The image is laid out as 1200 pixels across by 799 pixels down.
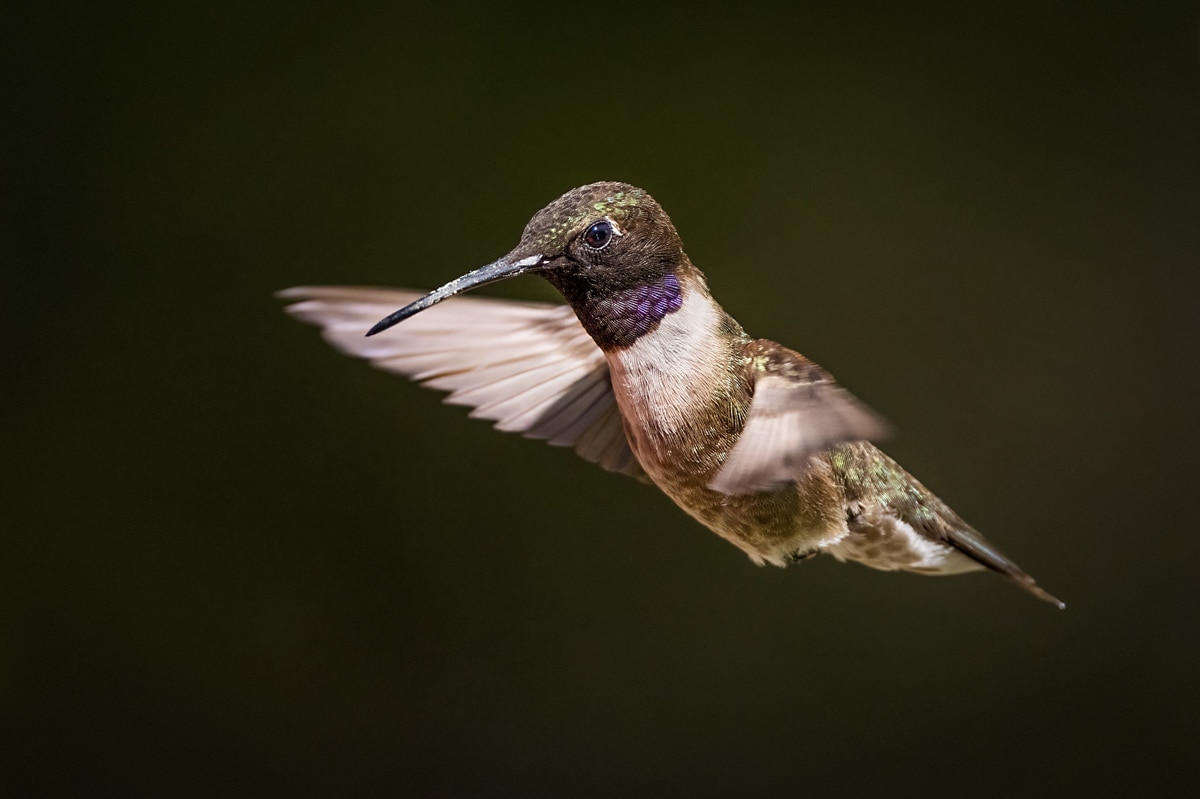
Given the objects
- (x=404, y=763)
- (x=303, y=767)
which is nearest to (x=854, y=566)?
(x=404, y=763)

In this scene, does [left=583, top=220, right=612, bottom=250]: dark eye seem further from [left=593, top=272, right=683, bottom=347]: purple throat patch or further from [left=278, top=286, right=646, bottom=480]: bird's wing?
[left=278, top=286, right=646, bottom=480]: bird's wing

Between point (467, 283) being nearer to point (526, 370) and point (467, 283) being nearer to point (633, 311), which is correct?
point (633, 311)

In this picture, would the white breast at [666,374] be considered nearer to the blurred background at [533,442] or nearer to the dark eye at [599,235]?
the dark eye at [599,235]

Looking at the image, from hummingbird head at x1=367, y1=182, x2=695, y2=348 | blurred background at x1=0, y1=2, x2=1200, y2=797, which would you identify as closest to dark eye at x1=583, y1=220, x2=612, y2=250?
hummingbird head at x1=367, y1=182, x2=695, y2=348

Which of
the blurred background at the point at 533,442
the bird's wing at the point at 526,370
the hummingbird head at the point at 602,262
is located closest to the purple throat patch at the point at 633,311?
the hummingbird head at the point at 602,262

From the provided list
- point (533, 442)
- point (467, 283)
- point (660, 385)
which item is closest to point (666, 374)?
point (660, 385)

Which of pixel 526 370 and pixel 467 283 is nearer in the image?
pixel 467 283

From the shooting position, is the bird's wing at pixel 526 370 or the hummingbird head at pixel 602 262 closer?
the hummingbird head at pixel 602 262
